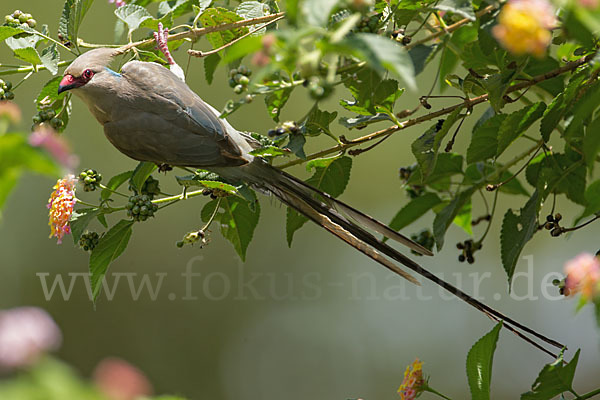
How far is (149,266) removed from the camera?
5660 mm

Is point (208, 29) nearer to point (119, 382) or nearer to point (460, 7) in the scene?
point (460, 7)

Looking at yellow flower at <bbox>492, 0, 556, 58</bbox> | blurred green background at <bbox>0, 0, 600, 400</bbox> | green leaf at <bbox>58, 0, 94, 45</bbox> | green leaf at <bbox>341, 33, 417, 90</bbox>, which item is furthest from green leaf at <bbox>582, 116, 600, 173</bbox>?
blurred green background at <bbox>0, 0, 600, 400</bbox>

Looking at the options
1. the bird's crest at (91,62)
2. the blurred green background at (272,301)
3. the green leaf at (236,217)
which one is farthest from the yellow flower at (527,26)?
the blurred green background at (272,301)

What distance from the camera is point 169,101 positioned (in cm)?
244

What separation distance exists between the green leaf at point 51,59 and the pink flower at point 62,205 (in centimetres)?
30

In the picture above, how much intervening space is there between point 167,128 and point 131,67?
0.90 feet

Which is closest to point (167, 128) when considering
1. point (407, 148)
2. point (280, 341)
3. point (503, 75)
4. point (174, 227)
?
point (503, 75)

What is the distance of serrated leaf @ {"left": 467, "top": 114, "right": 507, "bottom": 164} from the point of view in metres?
1.73

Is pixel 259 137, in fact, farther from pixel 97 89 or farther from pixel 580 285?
pixel 580 285

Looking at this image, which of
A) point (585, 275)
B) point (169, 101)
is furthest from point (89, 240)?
point (585, 275)

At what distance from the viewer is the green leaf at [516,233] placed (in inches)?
66.2

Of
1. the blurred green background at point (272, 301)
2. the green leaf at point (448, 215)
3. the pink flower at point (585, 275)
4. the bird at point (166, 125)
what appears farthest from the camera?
the blurred green background at point (272, 301)

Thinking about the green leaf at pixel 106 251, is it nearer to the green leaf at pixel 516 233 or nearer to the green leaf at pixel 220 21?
the green leaf at pixel 220 21

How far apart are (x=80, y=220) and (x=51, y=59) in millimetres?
453
